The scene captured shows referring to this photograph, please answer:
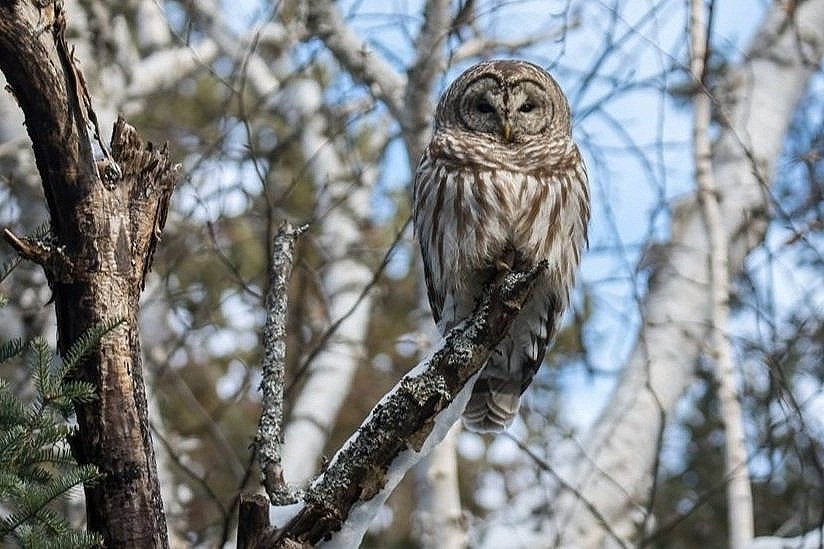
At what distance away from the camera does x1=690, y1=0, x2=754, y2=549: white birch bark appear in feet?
15.9

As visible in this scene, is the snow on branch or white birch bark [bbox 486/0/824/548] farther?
white birch bark [bbox 486/0/824/548]

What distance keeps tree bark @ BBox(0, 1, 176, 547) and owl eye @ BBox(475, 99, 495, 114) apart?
5.69 ft

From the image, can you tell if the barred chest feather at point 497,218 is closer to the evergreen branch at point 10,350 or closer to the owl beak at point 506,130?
the owl beak at point 506,130

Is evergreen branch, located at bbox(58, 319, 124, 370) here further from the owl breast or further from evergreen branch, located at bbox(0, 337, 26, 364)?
the owl breast

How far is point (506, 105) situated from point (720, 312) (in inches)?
66.9

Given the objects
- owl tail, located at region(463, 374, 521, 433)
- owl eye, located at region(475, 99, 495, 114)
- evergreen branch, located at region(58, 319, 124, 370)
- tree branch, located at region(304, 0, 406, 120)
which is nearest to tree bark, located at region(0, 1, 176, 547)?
evergreen branch, located at region(58, 319, 124, 370)

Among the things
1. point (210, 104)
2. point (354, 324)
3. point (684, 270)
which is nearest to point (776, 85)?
point (684, 270)

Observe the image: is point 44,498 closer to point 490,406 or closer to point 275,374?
point 275,374

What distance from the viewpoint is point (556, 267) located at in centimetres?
391

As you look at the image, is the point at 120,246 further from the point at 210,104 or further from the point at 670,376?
the point at 210,104

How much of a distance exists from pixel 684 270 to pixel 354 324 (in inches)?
72.3

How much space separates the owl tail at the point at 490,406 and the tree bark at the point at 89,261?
1608 mm

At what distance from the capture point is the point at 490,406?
163 inches

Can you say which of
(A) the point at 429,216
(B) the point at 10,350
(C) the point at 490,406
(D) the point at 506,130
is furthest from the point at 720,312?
(B) the point at 10,350
